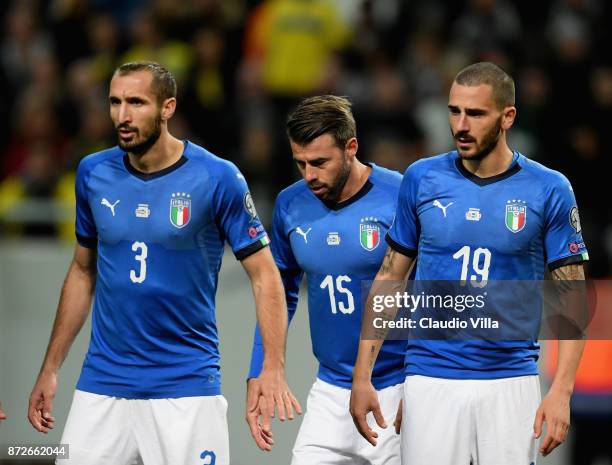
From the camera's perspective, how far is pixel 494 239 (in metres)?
6.41

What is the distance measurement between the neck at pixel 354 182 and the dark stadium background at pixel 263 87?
3.19 meters

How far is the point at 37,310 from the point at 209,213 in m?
4.46

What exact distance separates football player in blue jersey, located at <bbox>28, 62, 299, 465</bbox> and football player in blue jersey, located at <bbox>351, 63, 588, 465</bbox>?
0.74 meters

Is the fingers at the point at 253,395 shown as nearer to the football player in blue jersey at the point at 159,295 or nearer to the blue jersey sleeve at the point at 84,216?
the football player in blue jersey at the point at 159,295

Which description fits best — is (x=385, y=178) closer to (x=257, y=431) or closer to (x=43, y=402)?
(x=257, y=431)

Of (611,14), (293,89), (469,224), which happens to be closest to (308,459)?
Result: (469,224)

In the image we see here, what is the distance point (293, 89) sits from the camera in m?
12.8

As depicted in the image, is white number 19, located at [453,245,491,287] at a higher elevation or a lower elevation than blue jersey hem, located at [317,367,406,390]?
higher

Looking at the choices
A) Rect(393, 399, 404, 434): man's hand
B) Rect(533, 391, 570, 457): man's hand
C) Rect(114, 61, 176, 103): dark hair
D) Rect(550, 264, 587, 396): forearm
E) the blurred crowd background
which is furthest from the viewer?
the blurred crowd background

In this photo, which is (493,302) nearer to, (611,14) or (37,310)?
(37,310)

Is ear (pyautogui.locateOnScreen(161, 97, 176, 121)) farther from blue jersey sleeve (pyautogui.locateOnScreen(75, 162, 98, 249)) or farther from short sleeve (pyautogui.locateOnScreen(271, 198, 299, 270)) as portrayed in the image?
short sleeve (pyautogui.locateOnScreen(271, 198, 299, 270))

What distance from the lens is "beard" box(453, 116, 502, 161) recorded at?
21.1 ft

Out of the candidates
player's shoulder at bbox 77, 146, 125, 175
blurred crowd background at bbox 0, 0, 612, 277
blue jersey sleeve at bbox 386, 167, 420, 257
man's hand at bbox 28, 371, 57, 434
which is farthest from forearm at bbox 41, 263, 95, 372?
blurred crowd background at bbox 0, 0, 612, 277

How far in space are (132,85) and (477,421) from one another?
2251 mm
